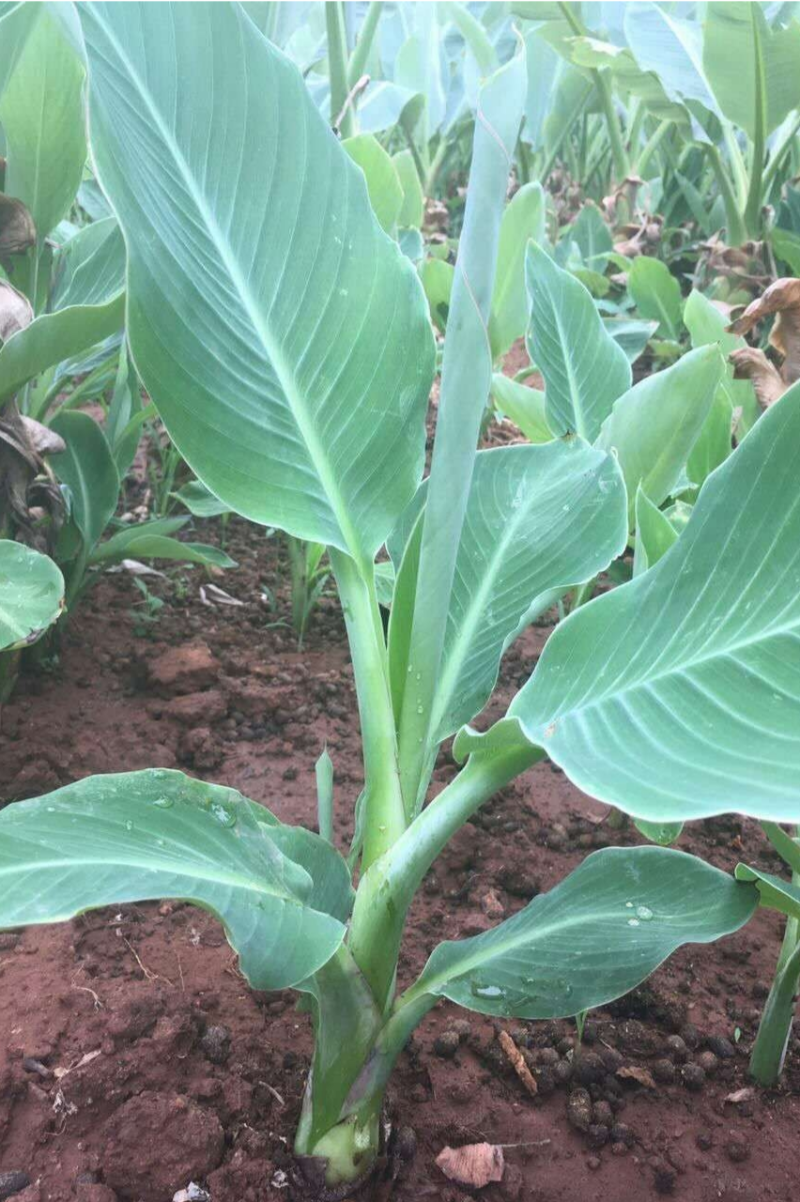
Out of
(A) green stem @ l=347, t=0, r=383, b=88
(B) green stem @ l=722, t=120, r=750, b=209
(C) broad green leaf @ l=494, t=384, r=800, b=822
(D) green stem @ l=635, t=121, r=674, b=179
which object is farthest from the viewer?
(D) green stem @ l=635, t=121, r=674, b=179

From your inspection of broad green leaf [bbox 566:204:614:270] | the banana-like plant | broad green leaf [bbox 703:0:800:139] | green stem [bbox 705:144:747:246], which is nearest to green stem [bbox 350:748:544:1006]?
the banana-like plant

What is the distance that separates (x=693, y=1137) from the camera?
0.80 meters

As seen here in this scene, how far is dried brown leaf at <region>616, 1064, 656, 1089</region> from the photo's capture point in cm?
85

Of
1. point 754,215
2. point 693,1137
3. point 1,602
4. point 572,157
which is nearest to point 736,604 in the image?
point 693,1137

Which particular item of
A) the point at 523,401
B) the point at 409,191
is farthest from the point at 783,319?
the point at 409,191

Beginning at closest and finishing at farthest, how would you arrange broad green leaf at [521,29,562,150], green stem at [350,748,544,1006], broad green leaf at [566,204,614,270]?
green stem at [350,748,544,1006] → broad green leaf at [566,204,614,270] → broad green leaf at [521,29,562,150]

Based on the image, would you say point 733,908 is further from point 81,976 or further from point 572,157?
point 572,157

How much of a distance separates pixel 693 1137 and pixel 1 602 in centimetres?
85

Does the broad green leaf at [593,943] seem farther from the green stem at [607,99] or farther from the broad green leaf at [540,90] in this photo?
the broad green leaf at [540,90]

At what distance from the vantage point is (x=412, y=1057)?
0.85m

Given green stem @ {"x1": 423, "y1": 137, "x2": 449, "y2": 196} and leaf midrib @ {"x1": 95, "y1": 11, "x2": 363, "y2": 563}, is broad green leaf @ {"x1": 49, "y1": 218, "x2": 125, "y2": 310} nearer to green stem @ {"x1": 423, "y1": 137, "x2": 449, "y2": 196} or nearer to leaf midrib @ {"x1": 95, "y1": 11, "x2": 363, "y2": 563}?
leaf midrib @ {"x1": 95, "y1": 11, "x2": 363, "y2": 563}

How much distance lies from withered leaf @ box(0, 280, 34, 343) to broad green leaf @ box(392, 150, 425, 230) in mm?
1387

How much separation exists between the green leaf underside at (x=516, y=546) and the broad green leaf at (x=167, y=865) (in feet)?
0.74

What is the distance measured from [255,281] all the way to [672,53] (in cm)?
227
